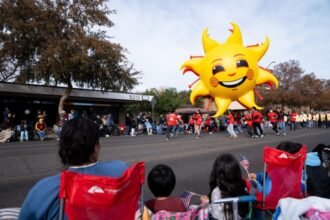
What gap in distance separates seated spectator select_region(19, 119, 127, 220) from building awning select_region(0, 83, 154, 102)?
24.8m

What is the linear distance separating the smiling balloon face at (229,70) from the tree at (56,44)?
33.9 ft

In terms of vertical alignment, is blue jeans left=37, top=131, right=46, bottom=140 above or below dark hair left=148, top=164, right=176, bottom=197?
below

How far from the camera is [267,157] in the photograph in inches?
151

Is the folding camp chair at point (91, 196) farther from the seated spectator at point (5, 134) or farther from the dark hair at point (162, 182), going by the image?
the seated spectator at point (5, 134)

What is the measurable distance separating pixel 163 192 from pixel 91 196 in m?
1.26

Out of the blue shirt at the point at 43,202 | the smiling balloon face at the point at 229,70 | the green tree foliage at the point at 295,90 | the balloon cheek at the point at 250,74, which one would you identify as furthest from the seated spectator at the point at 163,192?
the green tree foliage at the point at 295,90

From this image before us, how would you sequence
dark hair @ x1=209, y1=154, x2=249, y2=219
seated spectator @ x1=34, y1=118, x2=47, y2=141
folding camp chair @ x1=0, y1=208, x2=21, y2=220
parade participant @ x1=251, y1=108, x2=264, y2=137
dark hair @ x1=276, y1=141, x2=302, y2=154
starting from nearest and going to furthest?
folding camp chair @ x1=0, y1=208, x2=21, y2=220 → dark hair @ x1=209, y1=154, x2=249, y2=219 → dark hair @ x1=276, y1=141, x2=302, y2=154 → parade participant @ x1=251, y1=108, x2=264, y2=137 → seated spectator @ x1=34, y1=118, x2=47, y2=141

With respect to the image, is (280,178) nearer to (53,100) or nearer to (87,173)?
(87,173)

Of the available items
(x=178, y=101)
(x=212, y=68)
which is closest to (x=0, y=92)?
(x=212, y=68)

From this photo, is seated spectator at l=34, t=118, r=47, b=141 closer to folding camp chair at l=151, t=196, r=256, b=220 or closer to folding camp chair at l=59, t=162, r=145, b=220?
folding camp chair at l=151, t=196, r=256, b=220

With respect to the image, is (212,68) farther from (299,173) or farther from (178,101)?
(178,101)

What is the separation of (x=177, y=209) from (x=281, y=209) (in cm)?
98

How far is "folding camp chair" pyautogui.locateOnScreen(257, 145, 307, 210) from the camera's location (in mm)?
3870

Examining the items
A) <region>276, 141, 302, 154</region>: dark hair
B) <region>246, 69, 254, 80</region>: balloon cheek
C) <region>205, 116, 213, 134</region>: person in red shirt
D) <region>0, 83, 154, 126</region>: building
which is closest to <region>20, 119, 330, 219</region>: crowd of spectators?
<region>276, 141, 302, 154</region>: dark hair
